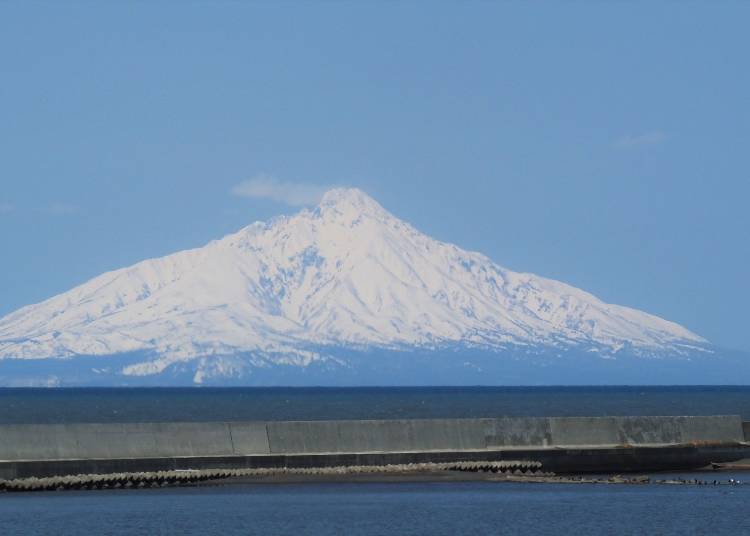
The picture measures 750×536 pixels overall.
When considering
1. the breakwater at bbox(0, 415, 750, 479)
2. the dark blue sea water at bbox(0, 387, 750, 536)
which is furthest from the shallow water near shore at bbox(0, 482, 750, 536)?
the breakwater at bbox(0, 415, 750, 479)

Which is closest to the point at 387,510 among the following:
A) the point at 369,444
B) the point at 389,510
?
the point at 389,510

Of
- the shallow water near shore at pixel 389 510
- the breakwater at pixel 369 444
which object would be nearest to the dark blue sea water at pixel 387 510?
the shallow water near shore at pixel 389 510

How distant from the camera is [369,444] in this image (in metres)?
40.7

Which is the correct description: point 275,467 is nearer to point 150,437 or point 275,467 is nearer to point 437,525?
point 150,437

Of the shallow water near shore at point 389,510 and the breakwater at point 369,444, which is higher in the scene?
the breakwater at point 369,444

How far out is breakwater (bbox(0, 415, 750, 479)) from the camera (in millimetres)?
37438

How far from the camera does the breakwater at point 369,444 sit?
3744 cm

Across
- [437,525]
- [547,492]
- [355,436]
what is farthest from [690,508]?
[355,436]

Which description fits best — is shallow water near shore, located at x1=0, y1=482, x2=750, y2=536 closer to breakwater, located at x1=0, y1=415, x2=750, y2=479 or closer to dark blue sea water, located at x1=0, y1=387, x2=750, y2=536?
dark blue sea water, located at x1=0, y1=387, x2=750, y2=536

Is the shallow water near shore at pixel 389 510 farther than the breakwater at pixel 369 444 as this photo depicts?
No

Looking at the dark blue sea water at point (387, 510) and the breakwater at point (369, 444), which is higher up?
the breakwater at point (369, 444)

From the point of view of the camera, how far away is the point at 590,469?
42.1 m

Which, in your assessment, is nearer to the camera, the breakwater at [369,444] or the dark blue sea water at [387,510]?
the dark blue sea water at [387,510]

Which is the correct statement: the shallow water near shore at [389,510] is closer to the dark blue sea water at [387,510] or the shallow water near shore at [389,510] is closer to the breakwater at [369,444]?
the dark blue sea water at [387,510]
